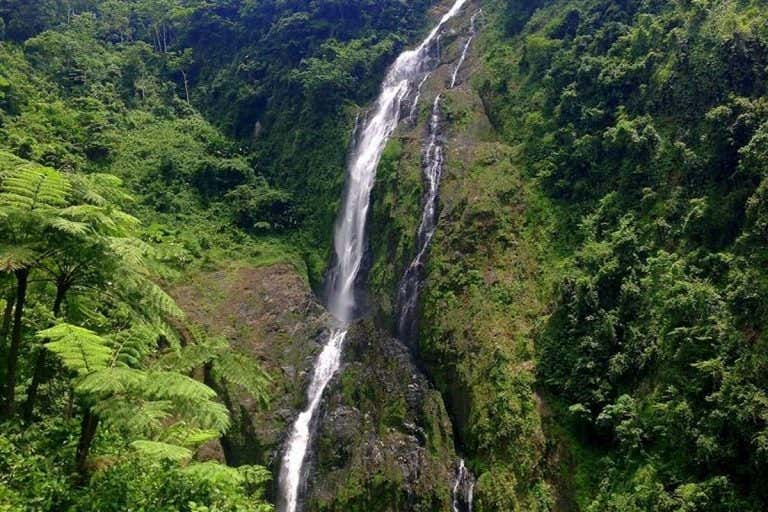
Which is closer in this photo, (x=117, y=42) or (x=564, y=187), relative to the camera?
(x=564, y=187)

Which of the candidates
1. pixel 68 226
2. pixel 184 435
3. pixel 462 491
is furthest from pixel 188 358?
pixel 462 491

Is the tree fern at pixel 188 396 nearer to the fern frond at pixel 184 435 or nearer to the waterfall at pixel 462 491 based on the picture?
the fern frond at pixel 184 435

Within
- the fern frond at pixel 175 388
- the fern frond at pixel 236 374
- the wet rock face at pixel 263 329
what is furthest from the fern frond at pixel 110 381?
the wet rock face at pixel 263 329

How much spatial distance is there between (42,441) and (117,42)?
45.3 m

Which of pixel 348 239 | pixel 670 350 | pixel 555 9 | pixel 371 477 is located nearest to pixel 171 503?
pixel 371 477

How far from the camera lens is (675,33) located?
22219 mm

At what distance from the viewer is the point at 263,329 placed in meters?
24.4

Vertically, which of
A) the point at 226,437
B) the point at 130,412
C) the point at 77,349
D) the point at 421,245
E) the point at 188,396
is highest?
the point at 421,245

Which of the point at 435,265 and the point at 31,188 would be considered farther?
the point at 435,265

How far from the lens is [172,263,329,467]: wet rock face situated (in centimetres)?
2017

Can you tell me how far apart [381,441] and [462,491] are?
9.32ft

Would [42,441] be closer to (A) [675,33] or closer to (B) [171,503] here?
(B) [171,503]

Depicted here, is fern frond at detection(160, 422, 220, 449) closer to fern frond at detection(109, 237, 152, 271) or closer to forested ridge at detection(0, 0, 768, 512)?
forested ridge at detection(0, 0, 768, 512)

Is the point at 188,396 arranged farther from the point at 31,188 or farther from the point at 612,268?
the point at 612,268
